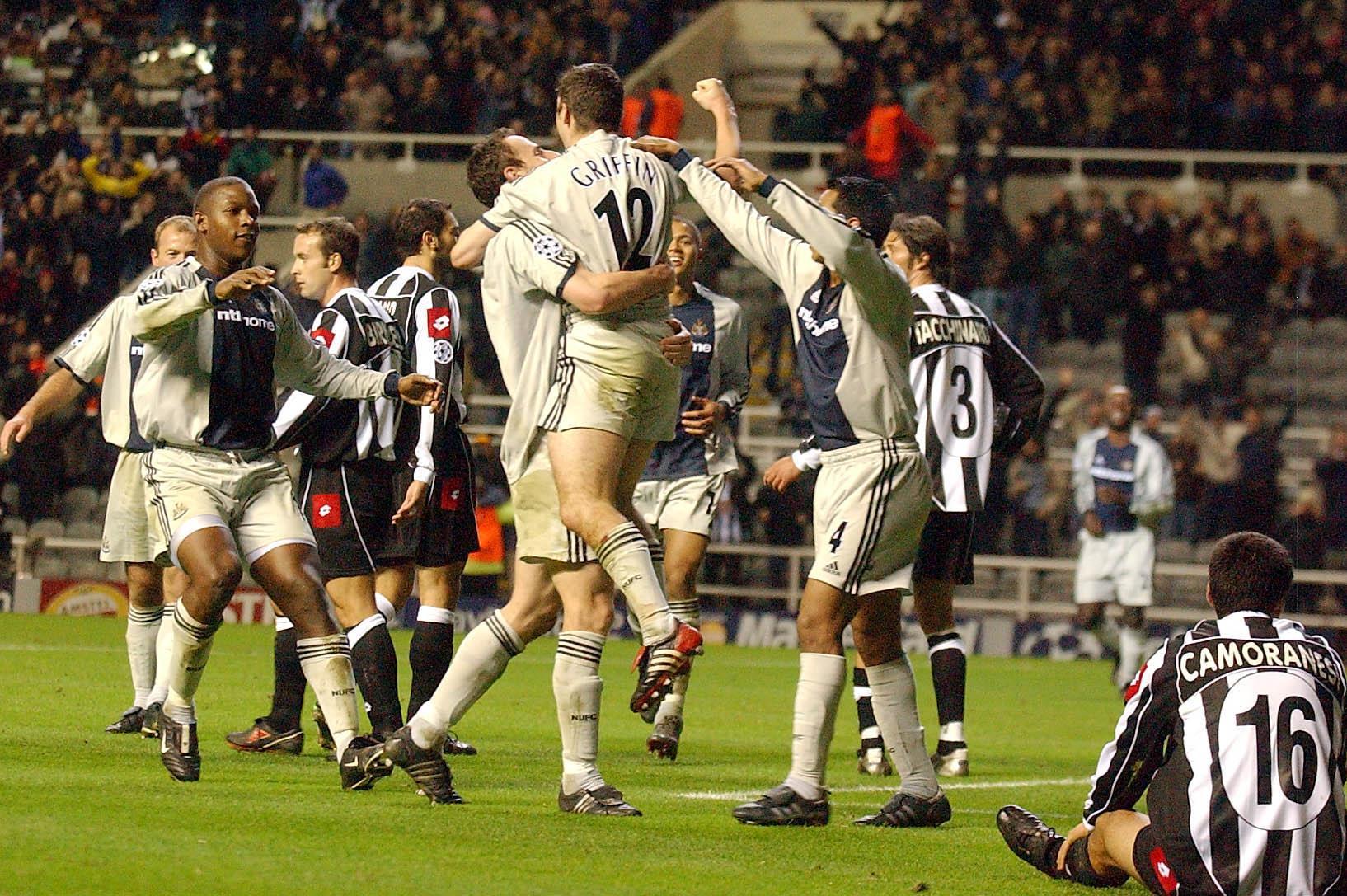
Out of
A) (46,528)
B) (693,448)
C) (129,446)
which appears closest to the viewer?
(129,446)

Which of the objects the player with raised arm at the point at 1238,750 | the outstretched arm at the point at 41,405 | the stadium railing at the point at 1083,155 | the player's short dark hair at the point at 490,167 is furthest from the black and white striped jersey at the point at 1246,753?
the stadium railing at the point at 1083,155

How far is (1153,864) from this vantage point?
5.82 meters

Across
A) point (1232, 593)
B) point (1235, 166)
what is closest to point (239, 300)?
point (1232, 593)

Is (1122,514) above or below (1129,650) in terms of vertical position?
above

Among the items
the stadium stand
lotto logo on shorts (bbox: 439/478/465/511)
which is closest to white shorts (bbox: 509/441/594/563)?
Answer: lotto logo on shorts (bbox: 439/478/465/511)

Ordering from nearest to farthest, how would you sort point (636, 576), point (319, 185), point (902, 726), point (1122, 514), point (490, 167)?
point (636, 576)
point (902, 726)
point (490, 167)
point (1122, 514)
point (319, 185)

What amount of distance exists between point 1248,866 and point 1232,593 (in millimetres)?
761

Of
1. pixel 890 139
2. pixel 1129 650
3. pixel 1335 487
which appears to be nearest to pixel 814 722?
pixel 1129 650

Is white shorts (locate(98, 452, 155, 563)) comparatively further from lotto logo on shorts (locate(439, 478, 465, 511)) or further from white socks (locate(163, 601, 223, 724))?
white socks (locate(163, 601, 223, 724))

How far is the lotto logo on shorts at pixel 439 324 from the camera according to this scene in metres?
8.92

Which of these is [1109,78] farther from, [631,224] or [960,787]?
[631,224]

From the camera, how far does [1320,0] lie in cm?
2502

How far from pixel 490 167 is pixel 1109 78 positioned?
686 inches

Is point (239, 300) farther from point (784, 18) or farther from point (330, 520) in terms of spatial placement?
point (784, 18)
